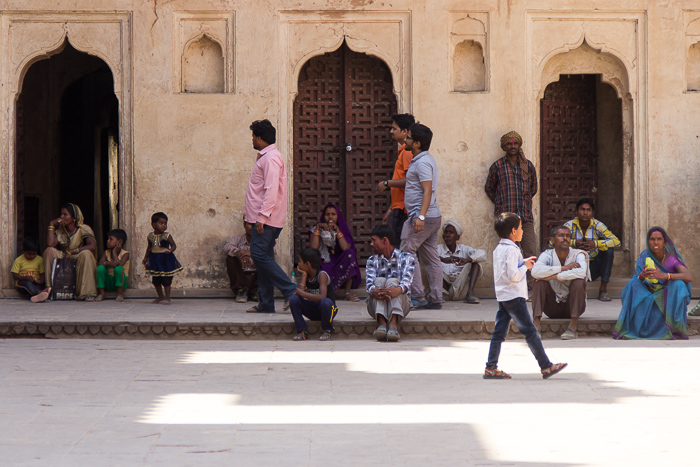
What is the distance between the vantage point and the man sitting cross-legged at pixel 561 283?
8023 mm

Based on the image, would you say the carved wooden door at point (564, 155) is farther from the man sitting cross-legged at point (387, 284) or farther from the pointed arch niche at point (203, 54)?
the pointed arch niche at point (203, 54)

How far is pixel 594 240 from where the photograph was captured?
983cm

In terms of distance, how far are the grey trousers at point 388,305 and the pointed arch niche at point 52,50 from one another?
353cm

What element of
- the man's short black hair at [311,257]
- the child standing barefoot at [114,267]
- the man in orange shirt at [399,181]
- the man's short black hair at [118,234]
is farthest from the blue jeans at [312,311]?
the man's short black hair at [118,234]

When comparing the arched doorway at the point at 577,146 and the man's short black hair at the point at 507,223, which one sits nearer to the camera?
the man's short black hair at the point at 507,223

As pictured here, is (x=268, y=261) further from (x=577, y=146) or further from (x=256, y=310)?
(x=577, y=146)

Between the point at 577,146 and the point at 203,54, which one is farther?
the point at 577,146

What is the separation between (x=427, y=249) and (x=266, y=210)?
5.44ft

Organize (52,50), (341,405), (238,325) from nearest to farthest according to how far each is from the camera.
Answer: (341,405) → (238,325) → (52,50)

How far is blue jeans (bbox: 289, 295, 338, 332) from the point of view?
311 inches

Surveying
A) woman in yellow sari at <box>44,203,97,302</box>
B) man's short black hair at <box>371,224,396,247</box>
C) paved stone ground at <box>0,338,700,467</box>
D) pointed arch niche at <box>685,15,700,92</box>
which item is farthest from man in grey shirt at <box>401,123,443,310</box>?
pointed arch niche at <box>685,15,700,92</box>

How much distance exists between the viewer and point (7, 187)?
33.3 feet

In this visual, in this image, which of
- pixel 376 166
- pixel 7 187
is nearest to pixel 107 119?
pixel 7 187

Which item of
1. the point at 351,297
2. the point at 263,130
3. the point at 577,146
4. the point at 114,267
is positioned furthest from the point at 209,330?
the point at 577,146
